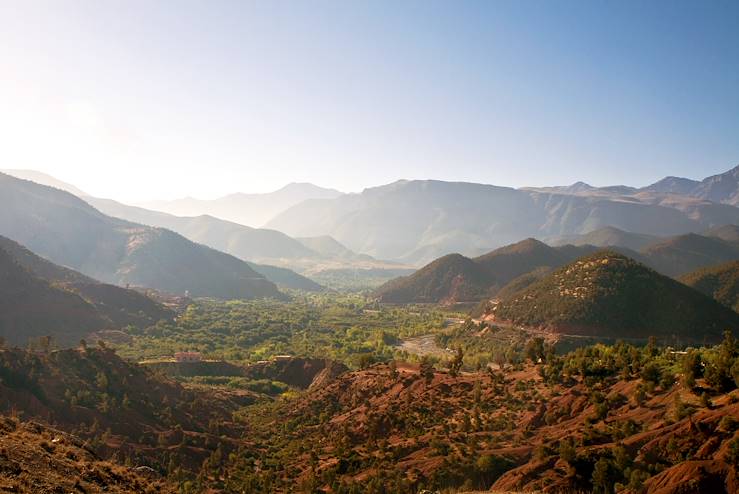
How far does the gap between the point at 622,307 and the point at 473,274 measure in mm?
83770

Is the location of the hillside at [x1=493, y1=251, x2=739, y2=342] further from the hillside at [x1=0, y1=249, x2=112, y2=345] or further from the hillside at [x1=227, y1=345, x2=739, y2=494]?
the hillside at [x1=0, y1=249, x2=112, y2=345]

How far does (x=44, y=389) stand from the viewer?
132 ft

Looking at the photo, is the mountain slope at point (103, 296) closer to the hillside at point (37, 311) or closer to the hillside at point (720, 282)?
the hillside at point (37, 311)

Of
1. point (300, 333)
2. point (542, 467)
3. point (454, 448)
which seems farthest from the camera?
point (300, 333)

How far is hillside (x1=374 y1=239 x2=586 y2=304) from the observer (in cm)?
15525

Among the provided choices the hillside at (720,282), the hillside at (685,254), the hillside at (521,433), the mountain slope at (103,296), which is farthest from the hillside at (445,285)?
the hillside at (521,433)

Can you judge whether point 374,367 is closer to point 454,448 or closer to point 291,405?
point 291,405

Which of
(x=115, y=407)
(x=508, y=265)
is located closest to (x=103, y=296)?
(x=115, y=407)

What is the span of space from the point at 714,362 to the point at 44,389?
165 feet

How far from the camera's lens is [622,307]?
3004 inches

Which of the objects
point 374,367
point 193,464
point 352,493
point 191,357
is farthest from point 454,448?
point 191,357

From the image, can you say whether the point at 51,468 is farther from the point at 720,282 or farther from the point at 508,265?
the point at 508,265

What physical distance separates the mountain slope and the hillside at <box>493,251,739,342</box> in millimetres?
83006

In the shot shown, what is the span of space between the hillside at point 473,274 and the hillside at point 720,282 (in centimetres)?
4827
